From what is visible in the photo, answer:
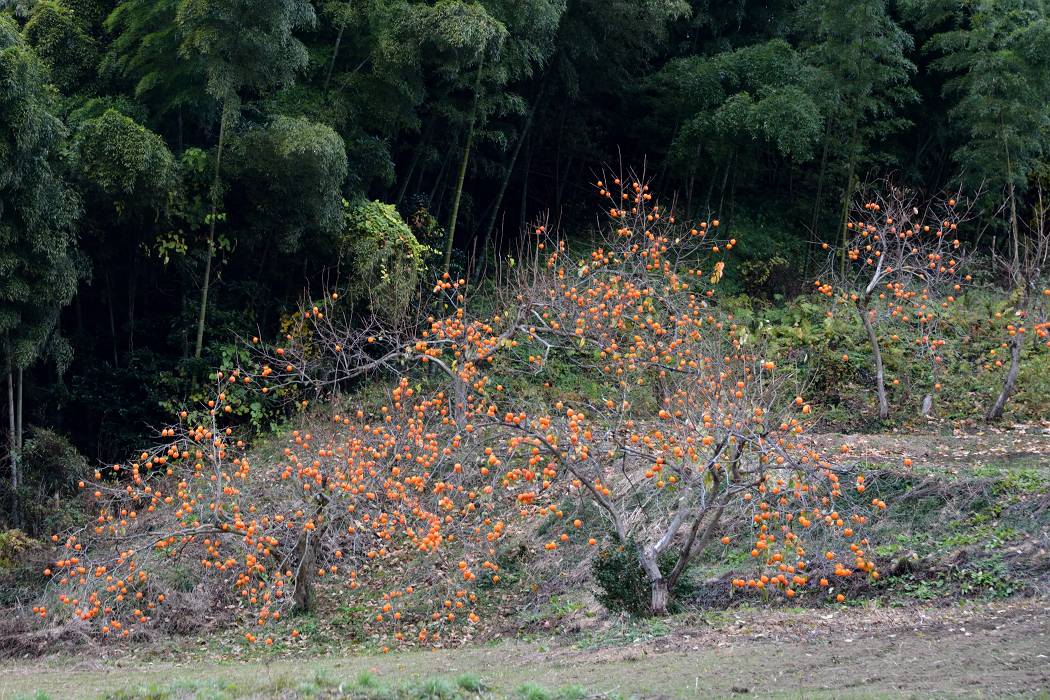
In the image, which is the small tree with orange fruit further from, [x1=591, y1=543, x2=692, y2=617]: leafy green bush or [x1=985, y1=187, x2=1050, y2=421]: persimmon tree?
[x1=985, y1=187, x2=1050, y2=421]: persimmon tree

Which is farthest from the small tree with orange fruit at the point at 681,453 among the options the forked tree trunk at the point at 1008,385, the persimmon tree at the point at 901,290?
the forked tree trunk at the point at 1008,385

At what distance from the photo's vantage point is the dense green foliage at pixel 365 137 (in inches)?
394

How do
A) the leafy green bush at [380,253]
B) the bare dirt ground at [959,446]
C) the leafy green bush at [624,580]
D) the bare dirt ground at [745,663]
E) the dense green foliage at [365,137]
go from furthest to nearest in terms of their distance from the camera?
the leafy green bush at [380,253], the dense green foliage at [365,137], the bare dirt ground at [959,446], the leafy green bush at [624,580], the bare dirt ground at [745,663]

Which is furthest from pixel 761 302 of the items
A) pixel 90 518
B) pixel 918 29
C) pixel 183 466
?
pixel 90 518

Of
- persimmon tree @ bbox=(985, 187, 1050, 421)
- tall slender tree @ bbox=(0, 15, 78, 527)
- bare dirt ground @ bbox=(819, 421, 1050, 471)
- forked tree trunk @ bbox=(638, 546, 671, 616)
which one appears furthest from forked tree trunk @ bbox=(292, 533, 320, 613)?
persimmon tree @ bbox=(985, 187, 1050, 421)

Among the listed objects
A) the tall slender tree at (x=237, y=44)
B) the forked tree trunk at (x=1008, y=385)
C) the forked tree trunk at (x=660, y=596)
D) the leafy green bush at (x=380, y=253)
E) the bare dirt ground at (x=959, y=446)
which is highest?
the tall slender tree at (x=237, y=44)

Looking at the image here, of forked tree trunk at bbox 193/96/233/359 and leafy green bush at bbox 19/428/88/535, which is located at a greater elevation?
forked tree trunk at bbox 193/96/233/359

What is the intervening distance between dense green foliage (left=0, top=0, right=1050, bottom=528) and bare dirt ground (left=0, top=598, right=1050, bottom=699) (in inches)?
168

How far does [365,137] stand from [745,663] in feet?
26.7

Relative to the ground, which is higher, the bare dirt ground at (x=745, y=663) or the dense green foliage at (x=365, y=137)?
the dense green foliage at (x=365, y=137)

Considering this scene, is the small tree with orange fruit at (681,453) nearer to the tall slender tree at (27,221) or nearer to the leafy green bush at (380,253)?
the leafy green bush at (380,253)

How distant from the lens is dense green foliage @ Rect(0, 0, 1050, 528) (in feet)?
32.8

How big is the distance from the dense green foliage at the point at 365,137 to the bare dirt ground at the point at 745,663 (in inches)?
168

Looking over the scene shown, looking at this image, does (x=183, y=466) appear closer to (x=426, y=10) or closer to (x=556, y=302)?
(x=556, y=302)
